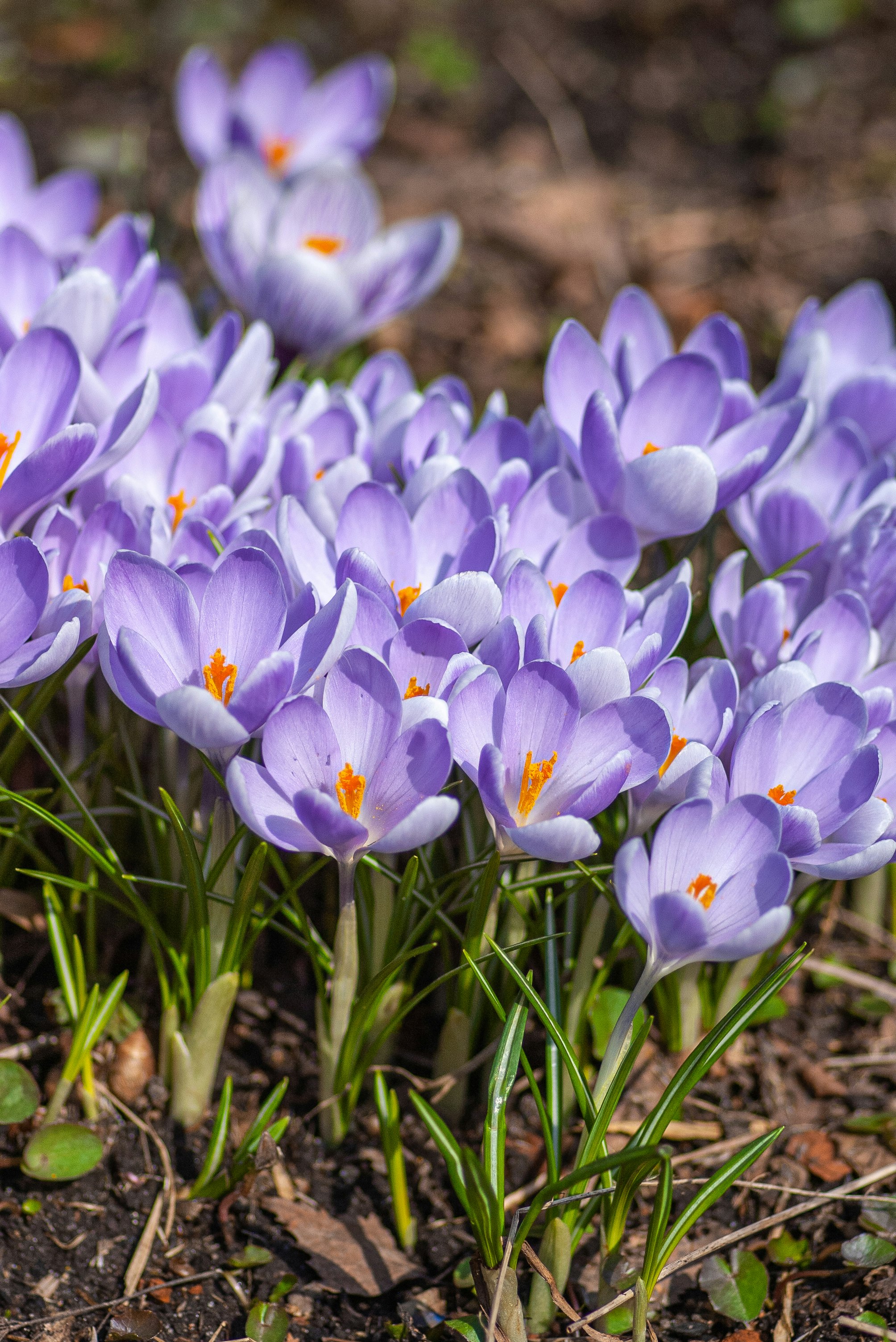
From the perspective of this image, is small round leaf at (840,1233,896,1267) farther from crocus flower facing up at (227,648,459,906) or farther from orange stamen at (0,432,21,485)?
orange stamen at (0,432,21,485)

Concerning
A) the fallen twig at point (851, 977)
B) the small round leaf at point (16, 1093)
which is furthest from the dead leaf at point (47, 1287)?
the fallen twig at point (851, 977)

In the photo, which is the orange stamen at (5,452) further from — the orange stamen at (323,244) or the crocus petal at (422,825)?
the orange stamen at (323,244)

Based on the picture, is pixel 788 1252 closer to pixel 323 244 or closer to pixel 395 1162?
pixel 395 1162

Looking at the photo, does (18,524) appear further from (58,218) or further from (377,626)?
(58,218)

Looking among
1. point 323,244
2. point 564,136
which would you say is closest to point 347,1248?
point 323,244

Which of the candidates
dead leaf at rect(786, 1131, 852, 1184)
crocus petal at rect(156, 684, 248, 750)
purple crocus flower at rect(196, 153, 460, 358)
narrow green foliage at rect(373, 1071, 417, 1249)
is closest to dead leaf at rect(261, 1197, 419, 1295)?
narrow green foliage at rect(373, 1071, 417, 1249)

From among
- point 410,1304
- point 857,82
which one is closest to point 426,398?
point 410,1304
